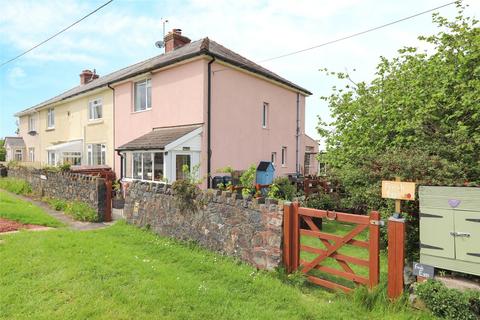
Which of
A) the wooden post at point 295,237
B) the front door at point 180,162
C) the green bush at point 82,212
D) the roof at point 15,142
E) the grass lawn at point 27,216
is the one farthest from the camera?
the roof at point 15,142

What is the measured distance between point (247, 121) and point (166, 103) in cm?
443

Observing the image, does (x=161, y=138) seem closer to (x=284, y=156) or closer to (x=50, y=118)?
(x=284, y=156)

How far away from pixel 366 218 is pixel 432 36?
7389mm

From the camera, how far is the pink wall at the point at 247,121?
47.3 feet

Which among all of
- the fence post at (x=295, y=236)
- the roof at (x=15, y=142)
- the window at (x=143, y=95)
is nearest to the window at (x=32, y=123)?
the roof at (x=15, y=142)

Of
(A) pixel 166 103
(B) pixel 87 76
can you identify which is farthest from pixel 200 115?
(B) pixel 87 76

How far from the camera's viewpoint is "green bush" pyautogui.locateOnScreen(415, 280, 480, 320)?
3.67 meters

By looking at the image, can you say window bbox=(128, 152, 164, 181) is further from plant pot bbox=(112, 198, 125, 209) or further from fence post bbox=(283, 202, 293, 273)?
fence post bbox=(283, 202, 293, 273)

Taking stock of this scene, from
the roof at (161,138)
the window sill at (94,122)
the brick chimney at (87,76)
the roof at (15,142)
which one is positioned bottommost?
the roof at (161,138)

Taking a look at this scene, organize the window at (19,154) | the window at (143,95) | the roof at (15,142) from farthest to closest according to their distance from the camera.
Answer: the window at (19,154)
the roof at (15,142)
the window at (143,95)

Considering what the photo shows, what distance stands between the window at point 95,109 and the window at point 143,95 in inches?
173

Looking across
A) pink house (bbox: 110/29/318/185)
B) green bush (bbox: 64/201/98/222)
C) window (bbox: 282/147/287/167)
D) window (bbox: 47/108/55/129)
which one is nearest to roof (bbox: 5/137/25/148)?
window (bbox: 47/108/55/129)

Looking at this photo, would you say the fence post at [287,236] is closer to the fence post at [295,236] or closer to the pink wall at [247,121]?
the fence post at [295,236]

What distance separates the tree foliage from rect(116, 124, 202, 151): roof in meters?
6.50
